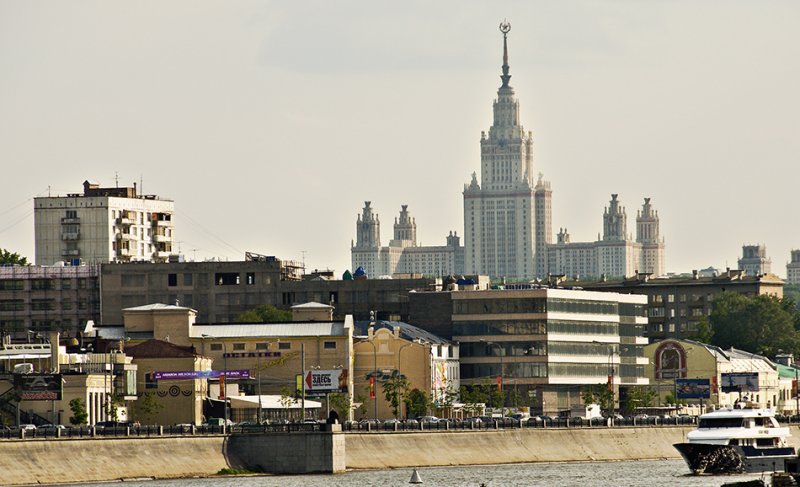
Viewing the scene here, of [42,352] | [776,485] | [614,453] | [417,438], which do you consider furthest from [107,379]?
[776,485]

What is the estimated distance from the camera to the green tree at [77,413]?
571ft

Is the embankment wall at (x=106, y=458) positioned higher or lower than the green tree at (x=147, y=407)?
lower

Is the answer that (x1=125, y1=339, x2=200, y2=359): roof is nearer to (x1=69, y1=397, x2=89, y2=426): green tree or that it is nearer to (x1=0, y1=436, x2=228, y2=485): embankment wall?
(x1=69, y1=397, x2=89, y2=426): green tree

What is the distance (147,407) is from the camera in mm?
189375

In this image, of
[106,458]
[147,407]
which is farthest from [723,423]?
[147,407]

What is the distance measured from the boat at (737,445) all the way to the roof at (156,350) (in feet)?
173

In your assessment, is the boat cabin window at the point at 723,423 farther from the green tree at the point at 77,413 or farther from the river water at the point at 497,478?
the green tree at the point at 77,413

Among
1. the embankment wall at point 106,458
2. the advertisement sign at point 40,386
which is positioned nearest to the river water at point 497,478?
the embankment wall at point 106,458

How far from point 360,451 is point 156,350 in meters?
35.7

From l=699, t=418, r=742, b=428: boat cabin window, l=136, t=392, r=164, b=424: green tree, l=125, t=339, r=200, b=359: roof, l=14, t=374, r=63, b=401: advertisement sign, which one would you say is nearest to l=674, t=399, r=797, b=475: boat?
l=699, t=418, r=742, b=428: boat cabin window

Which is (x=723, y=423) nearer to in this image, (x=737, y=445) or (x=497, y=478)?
(x=737, y=445)

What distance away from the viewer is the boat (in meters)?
159

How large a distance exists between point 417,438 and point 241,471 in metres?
19.1

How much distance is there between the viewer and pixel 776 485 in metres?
116
